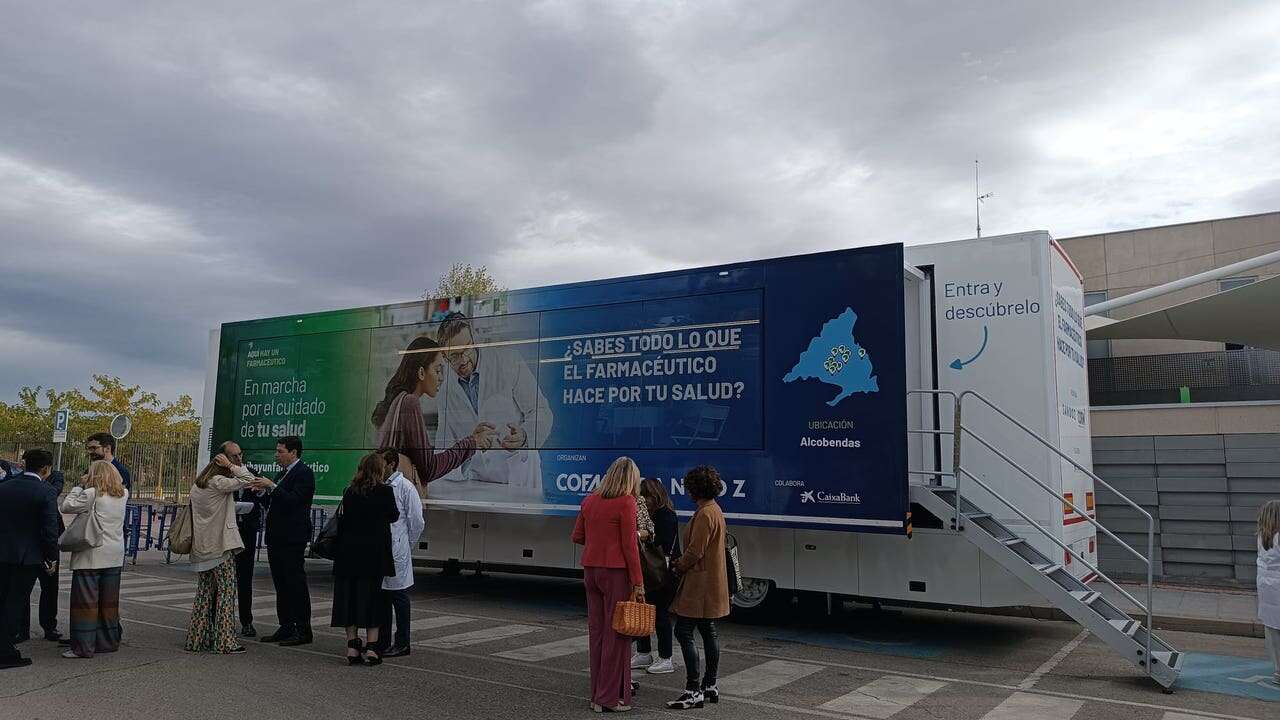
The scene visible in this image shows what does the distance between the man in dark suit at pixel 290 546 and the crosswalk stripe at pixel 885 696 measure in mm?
4600

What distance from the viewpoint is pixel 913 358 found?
339 inches

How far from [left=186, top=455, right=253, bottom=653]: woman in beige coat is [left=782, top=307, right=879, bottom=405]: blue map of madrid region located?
4.96 meters

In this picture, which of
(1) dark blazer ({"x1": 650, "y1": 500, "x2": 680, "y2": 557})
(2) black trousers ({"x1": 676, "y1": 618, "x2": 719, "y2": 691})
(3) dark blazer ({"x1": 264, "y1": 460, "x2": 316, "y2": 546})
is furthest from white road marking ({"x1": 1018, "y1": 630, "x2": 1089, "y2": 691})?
(3) dark blazer ({"x1": 264, "y1": 460, "x2": 316, "y2": 546})

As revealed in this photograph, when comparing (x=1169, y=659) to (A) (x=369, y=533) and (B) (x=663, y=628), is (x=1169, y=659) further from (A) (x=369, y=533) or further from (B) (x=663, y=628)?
(A) (x=369, y=533)

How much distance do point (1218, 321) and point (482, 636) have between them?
1070cm

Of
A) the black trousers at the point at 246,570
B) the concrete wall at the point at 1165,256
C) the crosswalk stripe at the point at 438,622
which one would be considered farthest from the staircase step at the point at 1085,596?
the concrete wall at the point at 1165,256

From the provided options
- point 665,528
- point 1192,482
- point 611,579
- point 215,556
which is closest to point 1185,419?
point 1192,482

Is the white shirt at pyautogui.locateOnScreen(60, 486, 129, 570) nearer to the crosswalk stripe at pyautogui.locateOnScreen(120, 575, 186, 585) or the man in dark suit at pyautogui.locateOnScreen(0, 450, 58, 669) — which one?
the man in dark suit at pyautogui.locateOnScreen(0, 450, 58, 669)

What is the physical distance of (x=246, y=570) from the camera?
8383mm

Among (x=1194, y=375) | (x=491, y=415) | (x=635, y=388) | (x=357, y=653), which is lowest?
(x=357, y=653)

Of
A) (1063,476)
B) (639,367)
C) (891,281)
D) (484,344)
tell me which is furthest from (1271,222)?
(484,344)

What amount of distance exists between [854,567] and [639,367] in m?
2.82

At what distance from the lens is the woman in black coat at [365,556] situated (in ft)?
23.4

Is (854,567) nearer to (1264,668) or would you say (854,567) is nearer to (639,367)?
(639,367)
